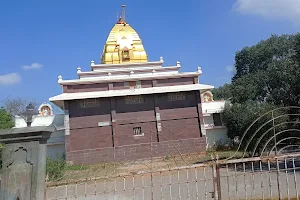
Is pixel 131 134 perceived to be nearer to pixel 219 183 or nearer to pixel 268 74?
pixel 268 74

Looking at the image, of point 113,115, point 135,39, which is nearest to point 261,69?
point 135,39

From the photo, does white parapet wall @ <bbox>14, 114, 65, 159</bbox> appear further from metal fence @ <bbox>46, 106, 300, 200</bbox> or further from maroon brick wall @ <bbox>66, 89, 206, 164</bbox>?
metal fence @ <bbox>46, 106, 300, 200</bbox>

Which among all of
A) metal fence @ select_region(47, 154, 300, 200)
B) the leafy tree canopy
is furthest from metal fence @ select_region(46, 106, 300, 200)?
the leafy tree canopy

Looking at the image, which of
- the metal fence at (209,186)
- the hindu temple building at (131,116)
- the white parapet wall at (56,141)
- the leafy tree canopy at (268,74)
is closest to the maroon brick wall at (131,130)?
the hindu temple building at (131,116)

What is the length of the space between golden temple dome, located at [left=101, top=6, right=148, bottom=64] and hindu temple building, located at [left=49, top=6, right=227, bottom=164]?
166 inches

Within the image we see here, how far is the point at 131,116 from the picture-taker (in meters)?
22.1

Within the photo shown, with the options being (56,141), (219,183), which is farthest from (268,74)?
(219,183)

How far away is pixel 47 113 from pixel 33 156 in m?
24.1

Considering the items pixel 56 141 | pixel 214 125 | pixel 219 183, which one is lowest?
pixel 219 183

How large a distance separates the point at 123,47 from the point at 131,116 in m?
8.60

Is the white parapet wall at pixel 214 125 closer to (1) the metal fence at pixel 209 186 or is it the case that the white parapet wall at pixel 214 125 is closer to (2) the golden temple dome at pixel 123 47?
(2) the golden temple dome at pixel 123 47

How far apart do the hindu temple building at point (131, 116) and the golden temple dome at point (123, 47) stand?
4.21m

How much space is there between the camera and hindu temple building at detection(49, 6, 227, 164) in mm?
21125

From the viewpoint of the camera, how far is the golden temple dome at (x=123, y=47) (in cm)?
2738
